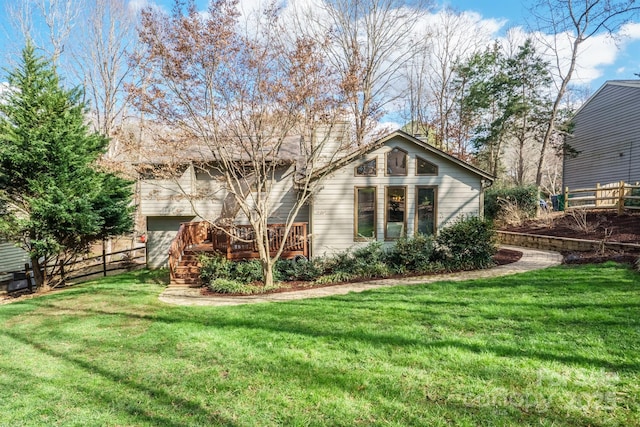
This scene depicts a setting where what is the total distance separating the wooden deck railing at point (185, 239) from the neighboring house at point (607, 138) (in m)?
21.4

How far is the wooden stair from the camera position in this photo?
937cm

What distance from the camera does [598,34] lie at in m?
15.7

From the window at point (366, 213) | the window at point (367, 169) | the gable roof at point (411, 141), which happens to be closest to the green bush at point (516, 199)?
the gable roof at point (411, 141)

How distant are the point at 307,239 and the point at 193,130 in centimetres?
478

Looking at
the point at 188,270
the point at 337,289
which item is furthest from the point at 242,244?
the point at 337,289

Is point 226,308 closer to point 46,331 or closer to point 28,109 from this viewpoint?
point 46,331

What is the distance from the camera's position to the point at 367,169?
1054 centimetres

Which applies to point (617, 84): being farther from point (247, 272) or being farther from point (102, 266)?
point (102, 266)

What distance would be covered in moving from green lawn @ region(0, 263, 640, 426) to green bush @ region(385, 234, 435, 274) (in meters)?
2.72

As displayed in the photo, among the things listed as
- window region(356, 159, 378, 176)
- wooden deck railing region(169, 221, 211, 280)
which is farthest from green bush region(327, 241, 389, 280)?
wooden deck railing region(169, 221, 211, 280)

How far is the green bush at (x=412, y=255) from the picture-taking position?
29.2 feet

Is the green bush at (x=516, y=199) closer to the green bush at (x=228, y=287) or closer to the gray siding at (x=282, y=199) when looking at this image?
the gray siding at (x=282, y=199)

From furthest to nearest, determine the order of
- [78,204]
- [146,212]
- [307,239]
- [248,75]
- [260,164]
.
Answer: [146,212]
[307,239]
[78,204]
[260,164]
[248,75]

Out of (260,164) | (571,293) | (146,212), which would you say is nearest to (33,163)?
(146,212)
